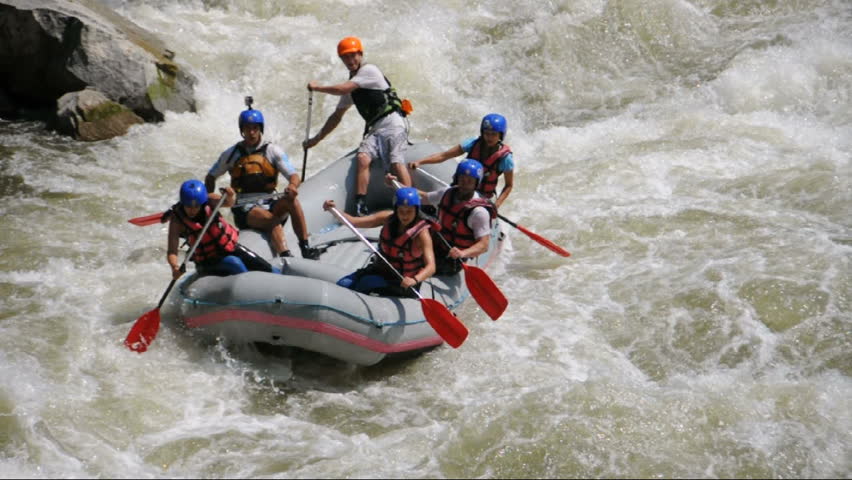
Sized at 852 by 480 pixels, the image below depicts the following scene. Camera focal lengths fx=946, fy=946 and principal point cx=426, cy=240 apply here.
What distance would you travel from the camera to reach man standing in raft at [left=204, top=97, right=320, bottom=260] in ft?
19.9

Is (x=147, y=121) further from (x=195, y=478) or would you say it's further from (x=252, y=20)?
(x=195, y=478)

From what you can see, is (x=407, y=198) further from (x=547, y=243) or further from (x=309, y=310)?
(x=547, y=243)

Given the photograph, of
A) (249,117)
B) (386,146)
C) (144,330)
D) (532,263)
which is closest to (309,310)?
(144,330)

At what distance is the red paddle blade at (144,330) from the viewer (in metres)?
5.53

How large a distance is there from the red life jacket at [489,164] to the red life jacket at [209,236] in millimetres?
2001

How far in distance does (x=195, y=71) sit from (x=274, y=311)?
556 cm

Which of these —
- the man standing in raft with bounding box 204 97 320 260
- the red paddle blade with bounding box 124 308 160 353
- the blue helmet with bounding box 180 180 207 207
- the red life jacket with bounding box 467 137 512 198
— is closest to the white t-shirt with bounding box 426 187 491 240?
the red life jacket with bounding box 467 137 512 198

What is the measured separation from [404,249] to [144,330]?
159 centimetres

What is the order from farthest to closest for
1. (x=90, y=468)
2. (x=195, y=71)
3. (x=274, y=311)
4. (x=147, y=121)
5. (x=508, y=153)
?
(x=195, y=71) < (x=147, y=121) < (x=508, y=153) < (x=274, y=311) < (x=90, y=468)

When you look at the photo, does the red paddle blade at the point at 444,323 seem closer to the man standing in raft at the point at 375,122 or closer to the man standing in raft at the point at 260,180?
the man standing in raft at the point at 260,180

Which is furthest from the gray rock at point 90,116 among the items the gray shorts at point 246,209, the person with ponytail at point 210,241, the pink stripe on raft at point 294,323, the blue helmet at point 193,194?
the pink stripe on raft at point 294,323

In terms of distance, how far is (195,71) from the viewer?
10047mm

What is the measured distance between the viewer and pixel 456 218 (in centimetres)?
600

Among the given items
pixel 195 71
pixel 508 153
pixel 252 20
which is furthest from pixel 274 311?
pixel 252 20
